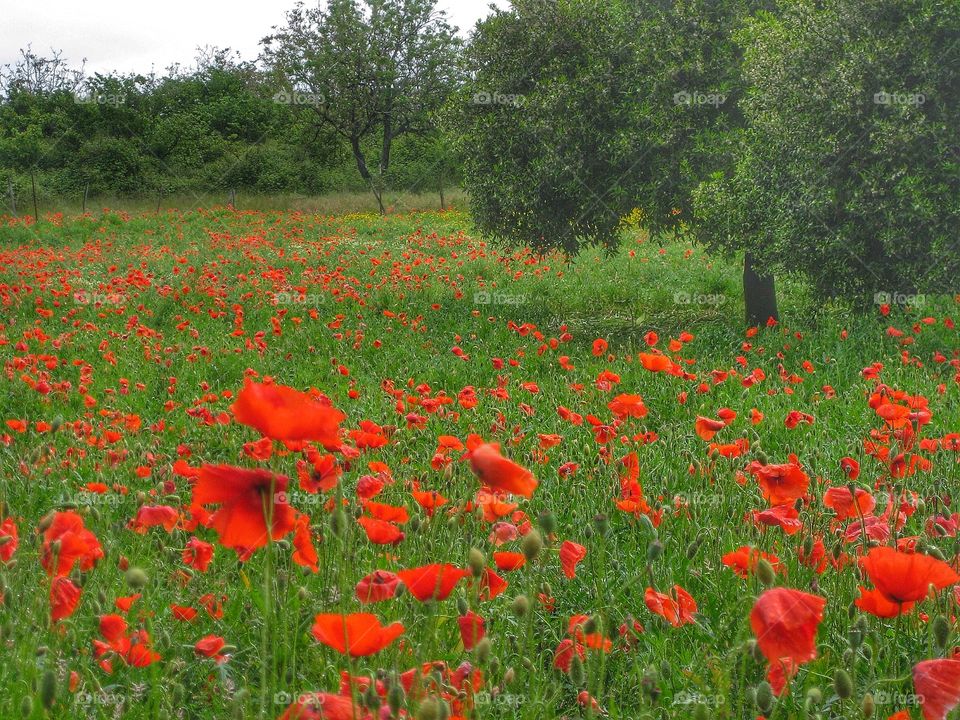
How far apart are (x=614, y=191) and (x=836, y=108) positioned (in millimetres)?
3159

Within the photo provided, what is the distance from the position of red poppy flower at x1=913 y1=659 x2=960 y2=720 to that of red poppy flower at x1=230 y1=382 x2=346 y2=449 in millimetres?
1103

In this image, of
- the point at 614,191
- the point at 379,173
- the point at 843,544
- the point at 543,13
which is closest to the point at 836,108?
the point at 614,191

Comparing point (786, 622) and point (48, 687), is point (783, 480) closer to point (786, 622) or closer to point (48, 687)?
point (786, 622)

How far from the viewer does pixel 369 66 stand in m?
37.7

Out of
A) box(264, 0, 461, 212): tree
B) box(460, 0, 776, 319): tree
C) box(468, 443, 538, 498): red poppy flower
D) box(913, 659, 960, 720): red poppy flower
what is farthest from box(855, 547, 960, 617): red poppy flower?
box(264, 0, 461, 212): tree

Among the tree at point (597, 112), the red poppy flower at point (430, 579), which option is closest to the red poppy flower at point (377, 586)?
the red poppy flower at point (430, 579)

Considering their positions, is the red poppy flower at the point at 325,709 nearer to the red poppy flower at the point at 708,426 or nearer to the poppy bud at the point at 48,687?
the poppy bud at the point at 48,687

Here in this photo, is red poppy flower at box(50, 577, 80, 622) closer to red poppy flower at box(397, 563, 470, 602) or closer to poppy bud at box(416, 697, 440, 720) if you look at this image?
red poppy flower at box(397, 563, 470, 602)

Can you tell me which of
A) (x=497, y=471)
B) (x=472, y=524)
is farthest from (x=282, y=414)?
(x=472, y=524)

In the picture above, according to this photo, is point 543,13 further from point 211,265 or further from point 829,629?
point 829,629

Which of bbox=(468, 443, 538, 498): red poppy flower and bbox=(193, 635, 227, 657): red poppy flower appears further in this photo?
bbox=(193, 635, 227, 657): red poppy flower

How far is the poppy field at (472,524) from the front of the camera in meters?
1.60

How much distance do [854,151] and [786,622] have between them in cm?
880

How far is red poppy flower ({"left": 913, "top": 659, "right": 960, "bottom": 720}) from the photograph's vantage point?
143 cm
